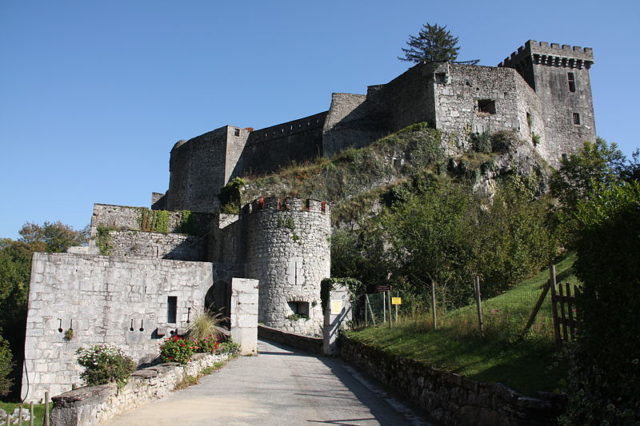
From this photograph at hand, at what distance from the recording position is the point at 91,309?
684 inches

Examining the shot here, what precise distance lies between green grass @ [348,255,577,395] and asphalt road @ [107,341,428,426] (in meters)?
1.01

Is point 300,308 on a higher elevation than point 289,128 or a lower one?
lower

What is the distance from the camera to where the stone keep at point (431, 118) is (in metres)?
32.8

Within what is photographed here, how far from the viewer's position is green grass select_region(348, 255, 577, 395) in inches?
265

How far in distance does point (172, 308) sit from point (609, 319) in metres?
15.0

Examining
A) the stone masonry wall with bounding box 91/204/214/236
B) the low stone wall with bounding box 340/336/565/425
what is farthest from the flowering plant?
the stone masonry wall with bounding box 91/204/214/236

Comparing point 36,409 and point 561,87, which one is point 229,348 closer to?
point 36,409

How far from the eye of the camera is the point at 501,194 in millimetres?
28219

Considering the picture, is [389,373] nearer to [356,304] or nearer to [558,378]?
[558,378]

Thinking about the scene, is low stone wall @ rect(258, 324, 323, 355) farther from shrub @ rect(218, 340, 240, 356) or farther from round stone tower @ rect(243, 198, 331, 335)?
shrub @ rect(218, 340, 240, 356)

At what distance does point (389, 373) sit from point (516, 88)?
27.0m

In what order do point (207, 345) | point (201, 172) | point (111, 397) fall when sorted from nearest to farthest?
1. point (111, 397)
2. point (207, 345)
3. point (201, 172)

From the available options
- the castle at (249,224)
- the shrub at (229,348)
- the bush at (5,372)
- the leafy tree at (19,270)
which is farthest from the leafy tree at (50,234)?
the shrub at (229,348)

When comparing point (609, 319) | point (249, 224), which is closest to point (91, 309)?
point (249, 224)
